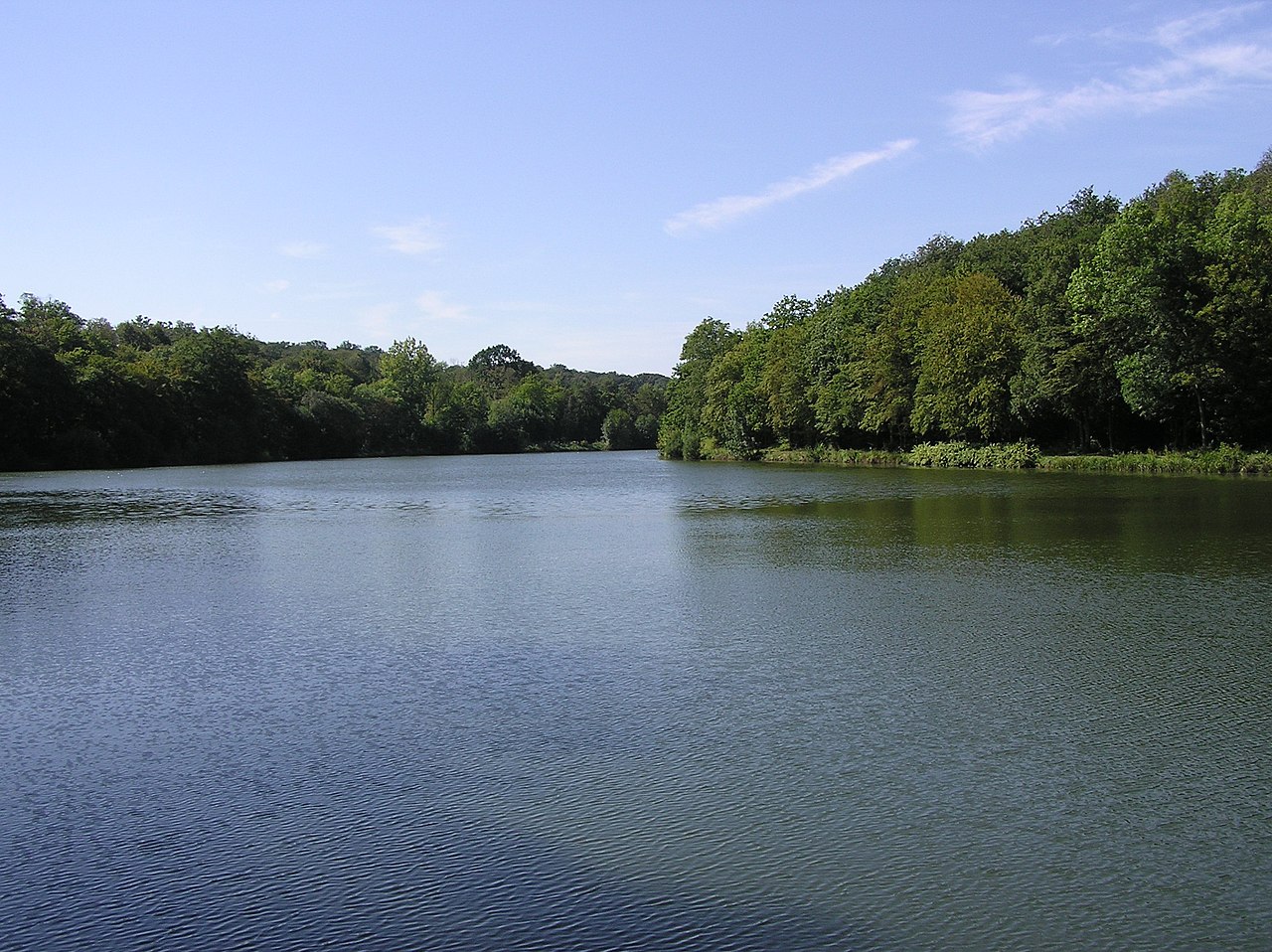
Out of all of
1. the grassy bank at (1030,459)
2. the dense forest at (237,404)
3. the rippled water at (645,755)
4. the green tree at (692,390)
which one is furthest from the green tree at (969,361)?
the dense forest at (237,404)

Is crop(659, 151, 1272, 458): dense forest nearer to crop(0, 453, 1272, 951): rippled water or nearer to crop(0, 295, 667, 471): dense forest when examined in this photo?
crop(0, 453, 1272, 951): rippled water

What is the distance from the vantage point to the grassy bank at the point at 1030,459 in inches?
1436

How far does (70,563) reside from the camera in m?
18.1

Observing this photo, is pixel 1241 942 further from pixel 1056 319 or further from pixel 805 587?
pixel 1056 319

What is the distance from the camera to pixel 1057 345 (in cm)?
4319

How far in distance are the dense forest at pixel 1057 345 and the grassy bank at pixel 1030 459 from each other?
1282 mm

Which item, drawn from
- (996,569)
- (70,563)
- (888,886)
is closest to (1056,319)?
(996,569)

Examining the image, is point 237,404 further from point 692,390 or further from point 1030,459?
point 1030,459

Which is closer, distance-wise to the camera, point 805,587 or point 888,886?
point 888,886

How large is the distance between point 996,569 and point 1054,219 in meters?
58.1

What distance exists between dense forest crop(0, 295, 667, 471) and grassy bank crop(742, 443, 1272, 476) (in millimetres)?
43414

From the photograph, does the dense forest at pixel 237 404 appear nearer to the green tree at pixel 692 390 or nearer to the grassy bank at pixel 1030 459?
the green tree at pixel 692 390

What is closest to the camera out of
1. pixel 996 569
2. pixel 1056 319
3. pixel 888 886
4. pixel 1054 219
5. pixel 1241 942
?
pixel 1241 942

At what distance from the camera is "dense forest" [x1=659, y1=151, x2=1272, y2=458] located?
38.2 meters
